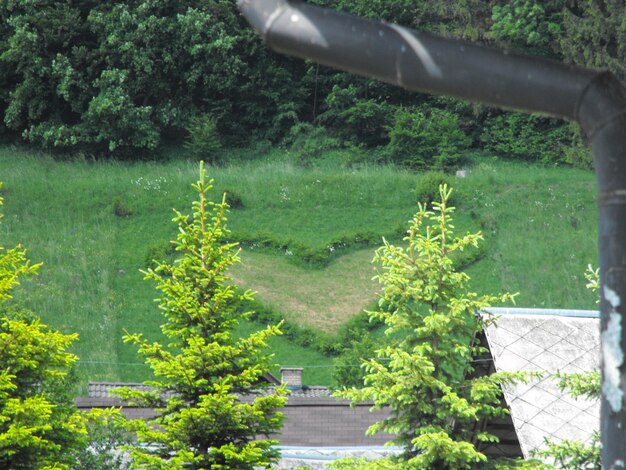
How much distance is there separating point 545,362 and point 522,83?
944cm

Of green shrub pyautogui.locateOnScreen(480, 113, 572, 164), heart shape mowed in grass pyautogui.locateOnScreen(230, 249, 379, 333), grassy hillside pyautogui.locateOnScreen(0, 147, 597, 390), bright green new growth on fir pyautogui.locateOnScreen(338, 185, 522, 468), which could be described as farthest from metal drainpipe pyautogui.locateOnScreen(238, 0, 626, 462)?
green shrub pyautogui.locateOnScreen(480, 113, 572, 164)

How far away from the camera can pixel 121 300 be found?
111ft

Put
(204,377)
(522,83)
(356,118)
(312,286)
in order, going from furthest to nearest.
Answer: (356,118) → (312,286) → (204,377) → (522,83)

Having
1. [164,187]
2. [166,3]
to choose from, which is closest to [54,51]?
[166,3]

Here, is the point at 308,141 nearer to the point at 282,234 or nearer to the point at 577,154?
the point at 282,234

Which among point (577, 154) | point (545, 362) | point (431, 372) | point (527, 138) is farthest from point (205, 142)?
point (431, 372)

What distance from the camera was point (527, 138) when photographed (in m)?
45.2

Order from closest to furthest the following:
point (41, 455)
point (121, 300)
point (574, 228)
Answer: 1. point (41, 455)
2. point (121, 300)
3. point (574, 228)

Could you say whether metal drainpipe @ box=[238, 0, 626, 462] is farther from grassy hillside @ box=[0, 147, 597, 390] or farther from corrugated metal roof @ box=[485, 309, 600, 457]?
grassy hillside @ box=[0, 147, 597, 390]

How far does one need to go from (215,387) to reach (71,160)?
115 ft

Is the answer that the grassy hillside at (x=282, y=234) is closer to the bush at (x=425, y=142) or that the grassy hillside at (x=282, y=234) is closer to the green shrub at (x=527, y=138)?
the green shrub at (x=527, y=138)

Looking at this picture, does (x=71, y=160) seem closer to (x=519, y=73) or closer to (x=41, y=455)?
(x=41, y=455)

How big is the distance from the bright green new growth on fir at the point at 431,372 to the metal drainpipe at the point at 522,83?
8053mm

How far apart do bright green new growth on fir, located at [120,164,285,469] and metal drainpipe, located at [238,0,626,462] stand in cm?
915
